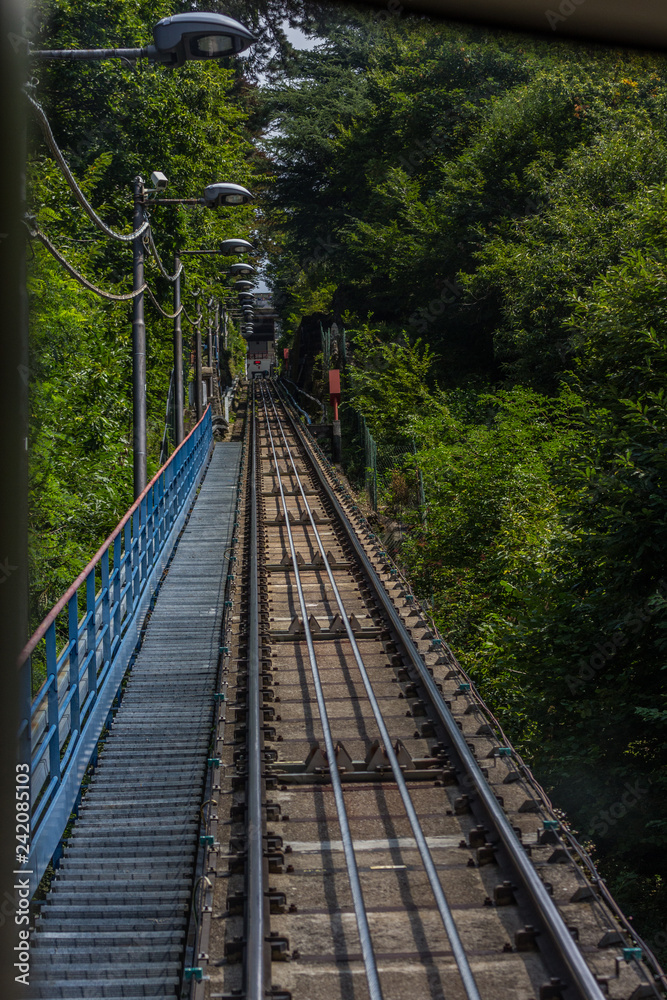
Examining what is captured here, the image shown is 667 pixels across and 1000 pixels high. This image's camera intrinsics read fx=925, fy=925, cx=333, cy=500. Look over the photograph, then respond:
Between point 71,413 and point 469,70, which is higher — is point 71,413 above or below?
below

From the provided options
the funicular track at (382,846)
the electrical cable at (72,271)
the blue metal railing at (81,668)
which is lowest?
the funicular track at (382,846)

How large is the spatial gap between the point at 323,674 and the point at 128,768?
2.65 meters

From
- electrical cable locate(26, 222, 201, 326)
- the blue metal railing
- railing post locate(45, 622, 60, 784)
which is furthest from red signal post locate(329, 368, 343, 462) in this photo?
railing post locate(45, 622, 60, 784)

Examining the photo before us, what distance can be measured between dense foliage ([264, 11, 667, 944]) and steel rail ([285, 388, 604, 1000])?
129 cm

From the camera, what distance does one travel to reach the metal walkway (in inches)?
200

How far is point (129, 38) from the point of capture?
72.1 ft

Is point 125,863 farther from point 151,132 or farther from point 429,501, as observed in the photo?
point 151,132

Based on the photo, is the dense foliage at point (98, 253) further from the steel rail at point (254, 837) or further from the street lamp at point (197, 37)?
the street lamp at point (197, 37)

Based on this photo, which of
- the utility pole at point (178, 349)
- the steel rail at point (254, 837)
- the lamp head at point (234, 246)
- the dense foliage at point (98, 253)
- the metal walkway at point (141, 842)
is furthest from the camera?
the utility pole at point (178, 349)

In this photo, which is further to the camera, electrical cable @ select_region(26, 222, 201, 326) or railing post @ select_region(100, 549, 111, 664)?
railing post @ select_region(100, 549, 111, 664)

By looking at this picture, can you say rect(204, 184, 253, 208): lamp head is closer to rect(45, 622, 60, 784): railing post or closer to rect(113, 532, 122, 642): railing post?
rect(113, 532, 122, 642): railing post

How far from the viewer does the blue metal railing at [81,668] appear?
5766mm

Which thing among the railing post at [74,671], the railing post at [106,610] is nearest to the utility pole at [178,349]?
the railing post at [106,610]

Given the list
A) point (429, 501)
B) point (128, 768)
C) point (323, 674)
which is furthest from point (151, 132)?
point (128, 768)
